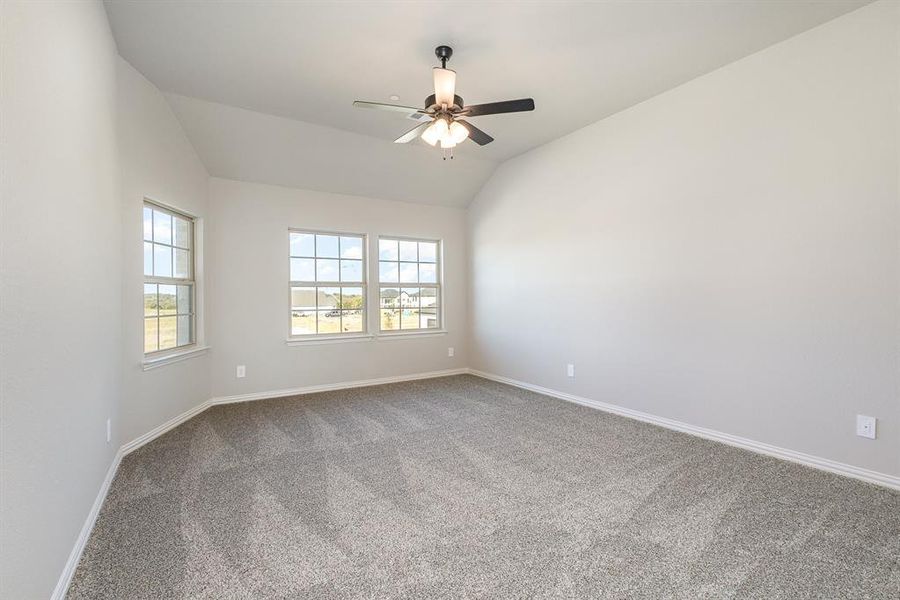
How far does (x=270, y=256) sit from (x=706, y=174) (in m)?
4.36

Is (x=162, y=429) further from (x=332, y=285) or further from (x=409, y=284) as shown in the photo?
(x=409, y=284)

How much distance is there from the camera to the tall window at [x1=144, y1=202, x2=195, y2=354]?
11.4 feet

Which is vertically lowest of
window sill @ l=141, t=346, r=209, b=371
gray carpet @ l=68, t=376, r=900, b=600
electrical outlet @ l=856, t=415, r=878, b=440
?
gray carpet @ l=68, t=376, r=900, b=600

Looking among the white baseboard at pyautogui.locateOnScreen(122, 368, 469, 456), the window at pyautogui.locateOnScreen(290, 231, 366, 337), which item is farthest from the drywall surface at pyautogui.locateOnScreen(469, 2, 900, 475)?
the window at pyautogui.locateOnScreen(290, 231, 366, 337)

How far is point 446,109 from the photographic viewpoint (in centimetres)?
263

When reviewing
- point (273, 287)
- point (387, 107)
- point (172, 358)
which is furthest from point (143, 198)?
point (387, 107)

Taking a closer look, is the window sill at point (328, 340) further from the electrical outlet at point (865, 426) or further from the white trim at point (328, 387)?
the electrical outlet at point (865, 426)

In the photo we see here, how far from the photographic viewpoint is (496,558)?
1796 millimetres

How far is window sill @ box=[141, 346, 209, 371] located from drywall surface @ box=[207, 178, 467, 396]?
0.23 metres

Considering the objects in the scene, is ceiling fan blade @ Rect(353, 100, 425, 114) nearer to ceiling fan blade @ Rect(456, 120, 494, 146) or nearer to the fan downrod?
ceiling fan blade @ Rect(456, 120, 494, 146)

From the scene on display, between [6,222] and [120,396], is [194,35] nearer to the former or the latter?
[6,222]

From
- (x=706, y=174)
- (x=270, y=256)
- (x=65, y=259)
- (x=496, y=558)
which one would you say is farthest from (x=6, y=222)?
(x=706, y=174)

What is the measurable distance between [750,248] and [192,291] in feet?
16.5

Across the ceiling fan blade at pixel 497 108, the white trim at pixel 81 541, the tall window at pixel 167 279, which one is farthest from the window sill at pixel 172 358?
the ceiling fan blade at pixel 497 108
